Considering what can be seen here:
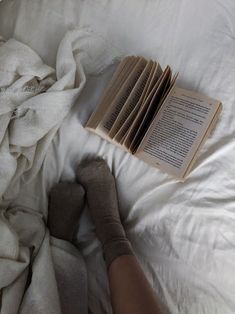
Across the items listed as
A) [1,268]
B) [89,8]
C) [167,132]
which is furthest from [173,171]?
[89,8]

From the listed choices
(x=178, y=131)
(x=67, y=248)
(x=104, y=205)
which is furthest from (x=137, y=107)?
(x=67, y=248)

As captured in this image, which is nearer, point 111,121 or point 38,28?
point 111,121

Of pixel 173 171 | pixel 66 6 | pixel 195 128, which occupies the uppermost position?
pixel 66 6

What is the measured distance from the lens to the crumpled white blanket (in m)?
0.76

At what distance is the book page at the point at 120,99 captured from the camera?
0.87 meters

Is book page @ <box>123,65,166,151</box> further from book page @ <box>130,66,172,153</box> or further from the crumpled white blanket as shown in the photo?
the crumpled white blanket

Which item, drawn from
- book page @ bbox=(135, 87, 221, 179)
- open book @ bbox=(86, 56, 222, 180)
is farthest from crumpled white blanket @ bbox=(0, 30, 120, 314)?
book page @ bbox=(135, 87, 221, 179)

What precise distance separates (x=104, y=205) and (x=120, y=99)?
11.0 inches

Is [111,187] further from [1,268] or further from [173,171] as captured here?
[1,268]

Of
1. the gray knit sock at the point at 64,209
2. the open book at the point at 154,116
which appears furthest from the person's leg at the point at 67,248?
the open book at the point at 154,116

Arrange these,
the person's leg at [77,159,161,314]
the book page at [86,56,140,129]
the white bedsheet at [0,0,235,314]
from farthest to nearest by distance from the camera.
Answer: the book page at [86,56,140,129], the white bedsheet at [0,0,235,314], the person's leg at [77,159,161,314]

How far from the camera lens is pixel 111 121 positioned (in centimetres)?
88

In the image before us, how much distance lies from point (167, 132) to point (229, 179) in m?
0.19

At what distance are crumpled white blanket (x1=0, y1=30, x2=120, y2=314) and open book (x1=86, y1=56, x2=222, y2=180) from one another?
106 mm
